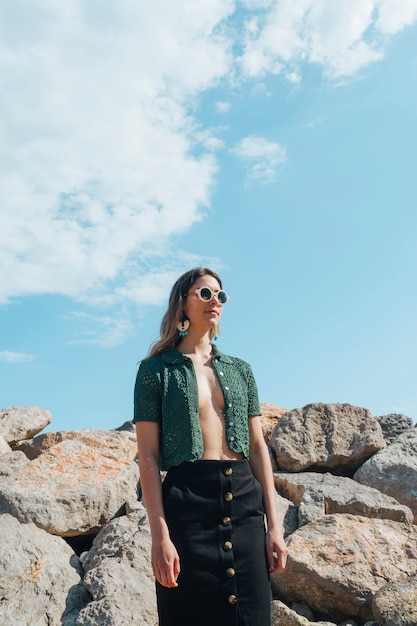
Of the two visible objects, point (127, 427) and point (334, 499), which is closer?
point (334, 499)

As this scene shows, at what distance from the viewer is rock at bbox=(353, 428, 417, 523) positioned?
Result: 822 cm

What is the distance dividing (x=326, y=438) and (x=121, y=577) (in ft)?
11.9

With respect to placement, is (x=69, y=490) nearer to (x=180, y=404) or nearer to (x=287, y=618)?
(x=287, y=618)

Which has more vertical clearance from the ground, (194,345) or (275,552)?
(194,345)

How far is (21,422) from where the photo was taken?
1032 centimetres

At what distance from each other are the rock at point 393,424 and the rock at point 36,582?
4.95 meters

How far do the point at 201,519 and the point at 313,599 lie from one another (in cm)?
309

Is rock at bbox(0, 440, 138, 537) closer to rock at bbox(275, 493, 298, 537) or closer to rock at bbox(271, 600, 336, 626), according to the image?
rock at bbox(275, 493, 298, 537)

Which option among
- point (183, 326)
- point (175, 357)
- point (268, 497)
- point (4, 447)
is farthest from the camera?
point (4, 447)

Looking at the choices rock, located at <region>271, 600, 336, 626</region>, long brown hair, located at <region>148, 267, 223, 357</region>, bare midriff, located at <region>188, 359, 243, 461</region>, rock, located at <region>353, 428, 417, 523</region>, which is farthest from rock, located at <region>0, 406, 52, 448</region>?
bare midriff, located at <region>188, 359, 243, 461</region>

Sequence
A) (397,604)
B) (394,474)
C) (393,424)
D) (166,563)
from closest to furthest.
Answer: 1. (166,563)
2. (397,604)
3. (394,474)
4. (393,424)

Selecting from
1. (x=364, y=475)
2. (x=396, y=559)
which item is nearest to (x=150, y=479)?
(x=396, y=559)

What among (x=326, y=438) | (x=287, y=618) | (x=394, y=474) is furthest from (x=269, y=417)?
(x=287, y=618)

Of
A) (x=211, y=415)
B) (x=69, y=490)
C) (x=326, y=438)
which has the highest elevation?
(x=326, y=438)
